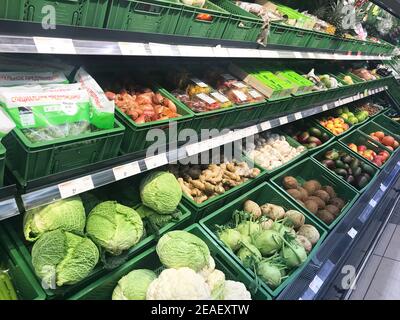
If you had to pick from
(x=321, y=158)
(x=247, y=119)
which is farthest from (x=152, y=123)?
(x=321, y=158)

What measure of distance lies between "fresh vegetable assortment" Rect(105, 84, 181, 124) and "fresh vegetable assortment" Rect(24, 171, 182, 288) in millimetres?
342

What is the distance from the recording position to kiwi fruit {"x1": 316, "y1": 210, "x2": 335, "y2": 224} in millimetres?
2467

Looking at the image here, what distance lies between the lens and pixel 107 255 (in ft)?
4.68

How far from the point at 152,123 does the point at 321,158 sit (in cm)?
228

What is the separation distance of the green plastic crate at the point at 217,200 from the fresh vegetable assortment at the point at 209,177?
1.6 inches

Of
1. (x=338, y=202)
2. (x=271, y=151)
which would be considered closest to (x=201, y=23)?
(x=271, y=151)

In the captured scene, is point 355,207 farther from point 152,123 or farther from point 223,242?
point 152,123

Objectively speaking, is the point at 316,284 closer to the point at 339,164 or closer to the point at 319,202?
the point at 319,202

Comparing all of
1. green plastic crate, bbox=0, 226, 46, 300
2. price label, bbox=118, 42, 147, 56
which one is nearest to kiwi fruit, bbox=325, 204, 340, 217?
price label, bbox=118, 42, 147, 56

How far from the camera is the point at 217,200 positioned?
2000mm

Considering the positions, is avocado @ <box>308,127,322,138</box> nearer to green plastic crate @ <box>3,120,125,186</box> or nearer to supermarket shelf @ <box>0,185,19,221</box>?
green plastic crate @ <box>3,120,125,186</box>

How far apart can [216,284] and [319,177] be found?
173 centimetres

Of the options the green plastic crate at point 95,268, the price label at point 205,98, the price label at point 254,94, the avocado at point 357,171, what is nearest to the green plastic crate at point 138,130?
the price label at point 205,98

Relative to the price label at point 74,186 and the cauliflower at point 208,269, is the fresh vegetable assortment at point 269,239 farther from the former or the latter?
the price label at point 74,186
